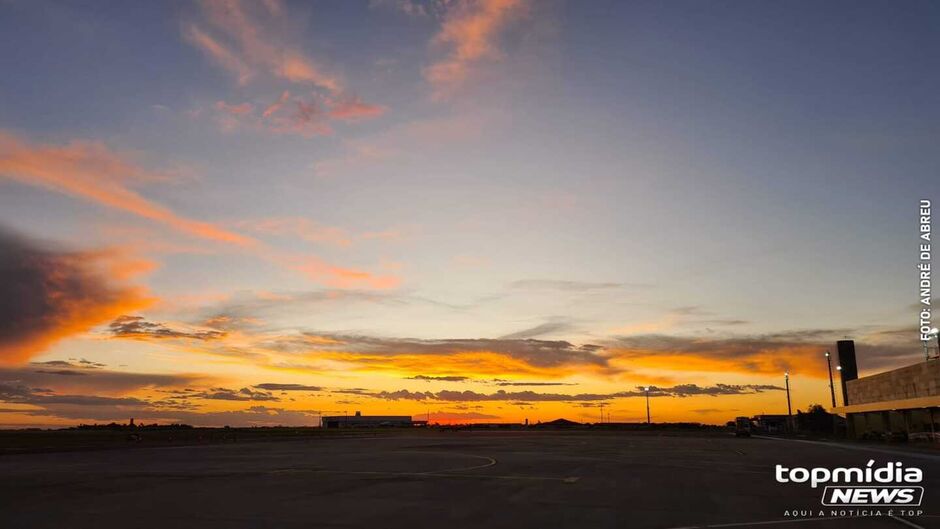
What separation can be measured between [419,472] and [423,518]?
13.9m

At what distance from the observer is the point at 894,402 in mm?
82188

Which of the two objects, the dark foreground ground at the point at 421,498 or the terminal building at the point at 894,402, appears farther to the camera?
the terminal building at the point at 894,402

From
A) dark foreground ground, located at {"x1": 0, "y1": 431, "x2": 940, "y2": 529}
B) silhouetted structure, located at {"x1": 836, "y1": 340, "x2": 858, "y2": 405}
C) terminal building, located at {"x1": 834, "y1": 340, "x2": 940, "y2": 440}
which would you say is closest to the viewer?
dark foreground ground, located at {"x1": 0, "y1": 431, "x2": 940, "y2": 529}

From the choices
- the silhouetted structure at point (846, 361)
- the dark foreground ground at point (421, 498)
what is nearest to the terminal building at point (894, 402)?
the silhouetted structure at point (846, 361)

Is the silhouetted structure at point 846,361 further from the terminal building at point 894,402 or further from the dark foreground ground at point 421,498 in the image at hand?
the dark foreground ground at point 421,498

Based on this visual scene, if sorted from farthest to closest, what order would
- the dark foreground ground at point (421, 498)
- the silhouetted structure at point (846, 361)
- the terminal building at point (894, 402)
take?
1. the silhouetted structure at point (846, 361)
2. the terminal building at point (894, 402)
3. the dark foreground ground at point (421, 498)

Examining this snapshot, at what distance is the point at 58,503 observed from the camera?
19062mm

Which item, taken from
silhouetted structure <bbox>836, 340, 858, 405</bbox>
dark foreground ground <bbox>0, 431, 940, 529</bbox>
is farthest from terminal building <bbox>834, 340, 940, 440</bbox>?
dark foreground ground <bbox>0, 431, 940, 529</bbox>

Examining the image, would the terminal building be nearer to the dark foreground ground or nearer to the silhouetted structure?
the silhouetted structure

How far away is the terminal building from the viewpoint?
72.9 meters

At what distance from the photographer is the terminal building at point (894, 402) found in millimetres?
72938

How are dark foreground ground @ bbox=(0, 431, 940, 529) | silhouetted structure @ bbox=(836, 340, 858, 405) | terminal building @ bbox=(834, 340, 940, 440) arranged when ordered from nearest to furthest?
dark foreground ground @ bbox=(0, 431, 940, 529) < terminal building @ bbox=(834, 340, 940, 440) < silhouetted structure @ bbox=(836, 340, 858, 405)

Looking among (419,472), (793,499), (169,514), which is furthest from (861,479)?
(169,514)

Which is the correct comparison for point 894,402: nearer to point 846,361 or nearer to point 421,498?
point 846,361
